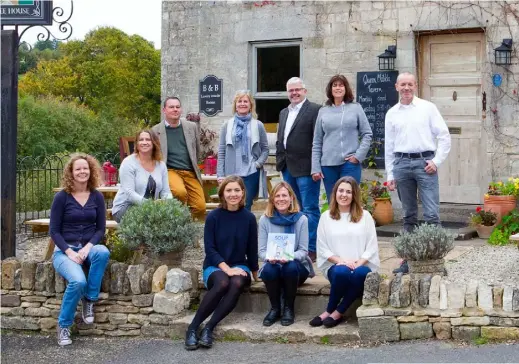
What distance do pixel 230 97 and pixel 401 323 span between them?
7.21m

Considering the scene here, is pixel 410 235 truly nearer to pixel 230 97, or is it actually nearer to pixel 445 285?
pixel 445 285

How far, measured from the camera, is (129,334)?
6.82 meters

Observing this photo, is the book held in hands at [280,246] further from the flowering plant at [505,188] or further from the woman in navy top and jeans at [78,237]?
the flowering plant at [505,188]

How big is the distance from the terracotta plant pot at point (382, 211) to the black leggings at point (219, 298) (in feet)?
13.9

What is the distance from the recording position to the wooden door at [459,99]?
10.9m

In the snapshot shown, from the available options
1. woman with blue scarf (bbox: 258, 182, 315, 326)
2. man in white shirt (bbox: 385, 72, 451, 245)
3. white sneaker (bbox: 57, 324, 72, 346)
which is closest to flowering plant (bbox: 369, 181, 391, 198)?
man in white shirt (bbox: 385, 72, 451, 245)

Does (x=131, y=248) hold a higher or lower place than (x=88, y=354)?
higher

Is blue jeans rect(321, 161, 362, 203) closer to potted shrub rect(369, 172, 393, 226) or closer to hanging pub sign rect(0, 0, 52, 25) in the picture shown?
potted shrub rect(369, 172, 393, 226)

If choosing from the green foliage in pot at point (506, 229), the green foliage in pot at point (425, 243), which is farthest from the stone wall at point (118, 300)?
the green foliage in pot at point (506, 229)

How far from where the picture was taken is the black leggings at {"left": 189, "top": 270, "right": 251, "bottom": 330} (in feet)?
21.0

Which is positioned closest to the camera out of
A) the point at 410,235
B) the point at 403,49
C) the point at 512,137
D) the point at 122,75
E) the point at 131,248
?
the point at 410,235

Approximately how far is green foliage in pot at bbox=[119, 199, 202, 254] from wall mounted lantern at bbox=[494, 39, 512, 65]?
533 centimetres

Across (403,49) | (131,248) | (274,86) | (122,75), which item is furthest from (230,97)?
(122,75)

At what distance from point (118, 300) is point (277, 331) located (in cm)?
145
